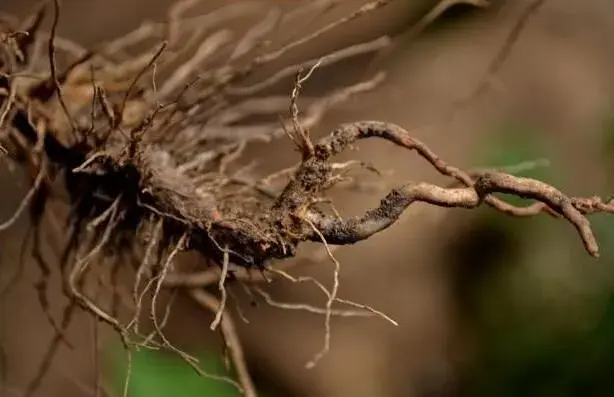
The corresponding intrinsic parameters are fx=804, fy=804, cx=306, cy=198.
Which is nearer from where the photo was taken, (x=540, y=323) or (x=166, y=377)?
(x=166, y=377)

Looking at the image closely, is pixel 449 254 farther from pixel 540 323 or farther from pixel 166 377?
pixel 166 377

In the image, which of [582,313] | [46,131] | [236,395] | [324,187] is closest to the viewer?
[324,187]

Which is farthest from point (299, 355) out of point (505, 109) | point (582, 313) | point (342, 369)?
point (505, 109)

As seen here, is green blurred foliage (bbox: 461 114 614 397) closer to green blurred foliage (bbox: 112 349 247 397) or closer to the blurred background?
the blurred background

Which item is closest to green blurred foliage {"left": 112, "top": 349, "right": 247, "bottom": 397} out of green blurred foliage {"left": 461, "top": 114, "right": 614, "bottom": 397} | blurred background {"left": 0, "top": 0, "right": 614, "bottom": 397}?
blurred background {"left": 0, "top": 0, "right": 614, "bottom": 397}

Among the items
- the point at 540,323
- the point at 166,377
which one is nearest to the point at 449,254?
the point at 540,323

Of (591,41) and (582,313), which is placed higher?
(591,41)

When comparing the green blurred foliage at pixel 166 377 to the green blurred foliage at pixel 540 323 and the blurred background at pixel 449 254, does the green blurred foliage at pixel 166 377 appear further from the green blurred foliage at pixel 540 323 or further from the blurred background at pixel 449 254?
the green blurred foliage at pixel 540 323

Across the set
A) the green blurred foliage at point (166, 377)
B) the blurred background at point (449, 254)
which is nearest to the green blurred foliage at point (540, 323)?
the blurred background at point (449, 254)

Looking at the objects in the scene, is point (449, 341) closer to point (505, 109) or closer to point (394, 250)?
point (394, 250)
